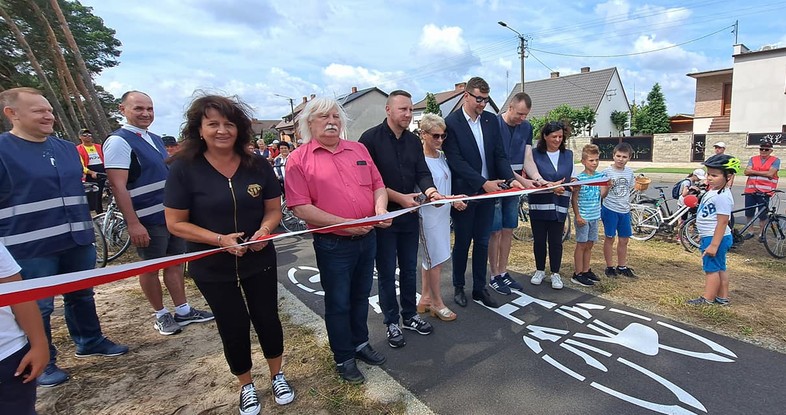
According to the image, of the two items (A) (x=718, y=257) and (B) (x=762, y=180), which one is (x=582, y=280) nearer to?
(A) (x=718, y=257)

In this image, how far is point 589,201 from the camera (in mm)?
4672

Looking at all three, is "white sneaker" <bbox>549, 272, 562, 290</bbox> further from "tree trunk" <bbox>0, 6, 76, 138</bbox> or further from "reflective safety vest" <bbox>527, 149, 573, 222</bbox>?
"tree trunk" <bbox>0, 6, 76, 138</bbox>

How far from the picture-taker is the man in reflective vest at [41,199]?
2695 mm

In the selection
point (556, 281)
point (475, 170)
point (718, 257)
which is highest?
point (475, 170)

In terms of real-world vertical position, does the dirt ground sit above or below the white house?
below

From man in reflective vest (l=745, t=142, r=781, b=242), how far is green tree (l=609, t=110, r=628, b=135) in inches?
1546

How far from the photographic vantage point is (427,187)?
131 inches

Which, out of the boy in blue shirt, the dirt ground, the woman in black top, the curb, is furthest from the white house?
the woman in black top

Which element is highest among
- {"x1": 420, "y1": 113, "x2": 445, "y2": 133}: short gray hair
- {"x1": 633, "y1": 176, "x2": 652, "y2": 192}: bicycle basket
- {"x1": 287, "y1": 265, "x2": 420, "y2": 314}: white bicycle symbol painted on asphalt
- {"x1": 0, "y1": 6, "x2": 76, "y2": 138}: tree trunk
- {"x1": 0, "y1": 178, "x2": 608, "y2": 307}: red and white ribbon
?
{"x1": 0, "y1": 6, "x2": 76, "y2": 138}: tree trunk

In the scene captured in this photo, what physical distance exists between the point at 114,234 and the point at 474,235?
6.05 m

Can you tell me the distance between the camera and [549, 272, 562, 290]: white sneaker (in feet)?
15.0

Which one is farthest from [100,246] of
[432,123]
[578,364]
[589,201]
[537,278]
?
[589,201]

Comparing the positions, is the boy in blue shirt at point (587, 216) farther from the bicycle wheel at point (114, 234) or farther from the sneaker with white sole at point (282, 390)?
the bicycle wheel at point (114, 234)

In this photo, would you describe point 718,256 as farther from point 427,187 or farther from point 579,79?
point 579,79
